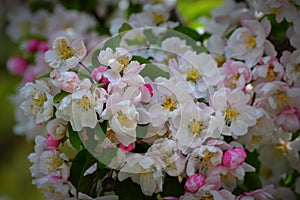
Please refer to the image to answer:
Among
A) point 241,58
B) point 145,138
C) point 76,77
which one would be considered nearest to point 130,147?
point 145,138

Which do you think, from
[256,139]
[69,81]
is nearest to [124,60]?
[69,81]

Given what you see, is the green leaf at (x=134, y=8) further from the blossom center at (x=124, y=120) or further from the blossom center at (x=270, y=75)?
the blossom center at (x=124, y=120)

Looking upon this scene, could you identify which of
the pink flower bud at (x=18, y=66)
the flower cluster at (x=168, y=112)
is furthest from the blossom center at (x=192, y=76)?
the pink flower bud at (x=18, y=66)

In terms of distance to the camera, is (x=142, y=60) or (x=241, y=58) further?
(x=241, y=58)

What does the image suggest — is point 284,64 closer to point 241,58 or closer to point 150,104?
point 241,58

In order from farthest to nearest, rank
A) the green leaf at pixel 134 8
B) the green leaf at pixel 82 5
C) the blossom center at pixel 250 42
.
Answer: the green leaf at pixel 82 5
the green leaf at pixel 134 8
the blossom center at pixel 250 42

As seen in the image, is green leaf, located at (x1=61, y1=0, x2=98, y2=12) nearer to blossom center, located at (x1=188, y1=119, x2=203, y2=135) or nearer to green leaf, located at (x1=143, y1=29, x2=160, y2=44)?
green leaf, located at (x1=143, y1=29, x2=160, y2=44)

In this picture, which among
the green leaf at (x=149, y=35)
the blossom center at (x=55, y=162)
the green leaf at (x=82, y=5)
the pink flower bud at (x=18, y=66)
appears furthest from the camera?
the green leaf at (x=82, y=5)
